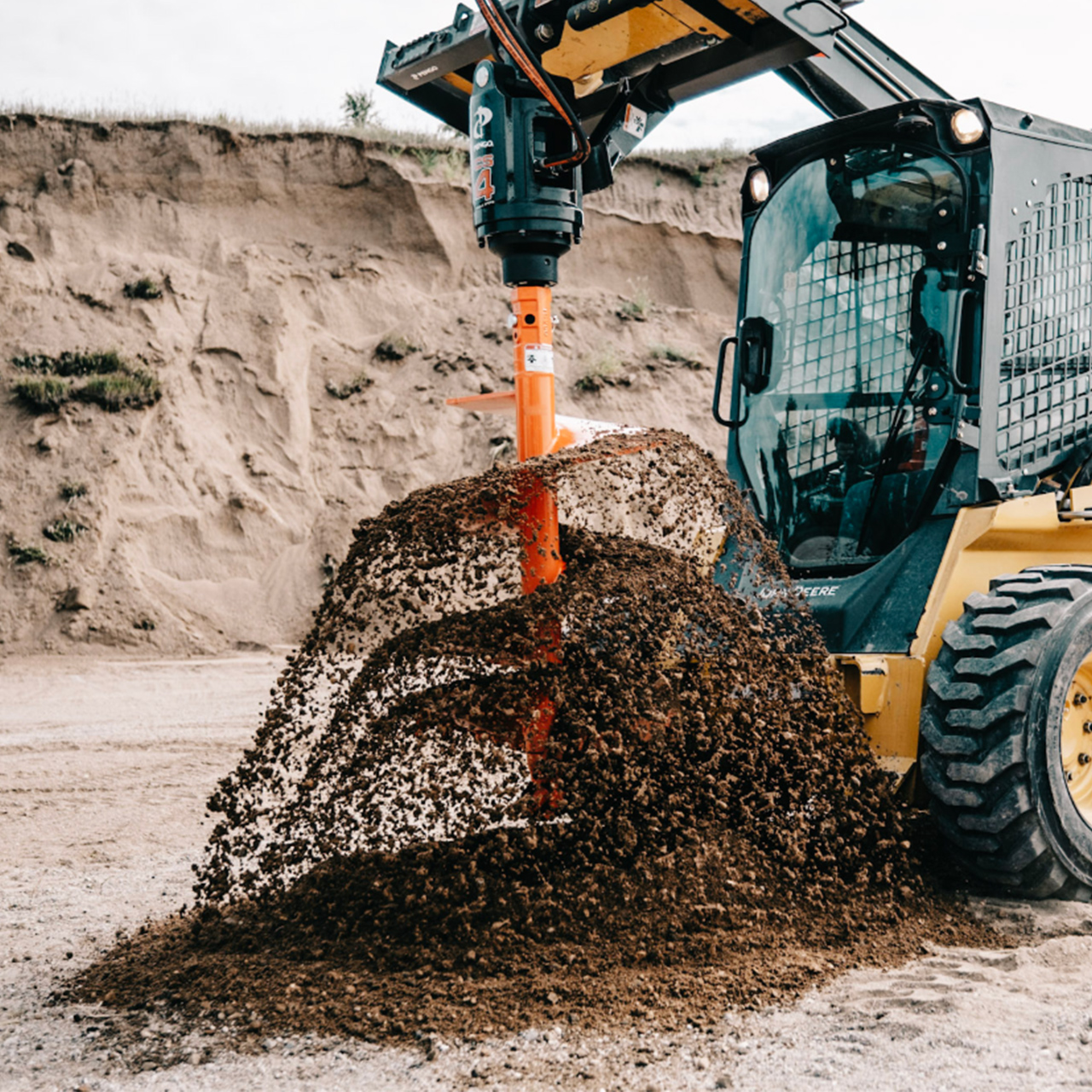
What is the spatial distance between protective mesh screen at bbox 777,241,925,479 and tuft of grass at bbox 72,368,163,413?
12.3 meters

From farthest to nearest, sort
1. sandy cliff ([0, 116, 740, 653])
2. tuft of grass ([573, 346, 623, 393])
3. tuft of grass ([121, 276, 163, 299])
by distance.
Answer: tuft of grass ([573, 346, 623, 393]) < tuft of grass ([121, 276, 163, 299]) < sandy cliff ([0, 116, 740, 653])

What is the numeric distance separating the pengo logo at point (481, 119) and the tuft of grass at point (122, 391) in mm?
12496

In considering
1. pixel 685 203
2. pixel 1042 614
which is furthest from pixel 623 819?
pixel 685 203

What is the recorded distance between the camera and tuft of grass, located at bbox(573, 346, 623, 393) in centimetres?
1861

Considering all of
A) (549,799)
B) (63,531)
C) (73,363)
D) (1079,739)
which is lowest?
(549,799)

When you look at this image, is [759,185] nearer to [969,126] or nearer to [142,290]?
[969,126]

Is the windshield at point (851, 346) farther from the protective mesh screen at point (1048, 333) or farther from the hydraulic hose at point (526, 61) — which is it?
the hydraulic hose at point (526, 61)

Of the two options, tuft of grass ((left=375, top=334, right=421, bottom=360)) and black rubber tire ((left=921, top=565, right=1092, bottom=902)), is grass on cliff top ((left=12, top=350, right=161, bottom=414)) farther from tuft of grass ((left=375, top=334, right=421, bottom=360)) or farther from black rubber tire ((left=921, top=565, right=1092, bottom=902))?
black rubber tire ((left=921, top=565, right=1092, bottom=902))

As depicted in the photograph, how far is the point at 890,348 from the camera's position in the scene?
15.8 ft

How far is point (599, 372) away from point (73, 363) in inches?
304

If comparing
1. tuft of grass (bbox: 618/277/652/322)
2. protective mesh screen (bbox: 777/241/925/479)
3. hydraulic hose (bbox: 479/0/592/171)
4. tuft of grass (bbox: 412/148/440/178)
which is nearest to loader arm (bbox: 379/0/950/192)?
hydraulic hose (bbox: 479/0/592/171)

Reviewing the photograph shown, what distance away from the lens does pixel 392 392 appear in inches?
689

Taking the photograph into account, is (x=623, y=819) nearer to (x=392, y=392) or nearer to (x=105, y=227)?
(x=392, y=392)

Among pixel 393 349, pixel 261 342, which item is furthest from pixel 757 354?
pixel 393 349
